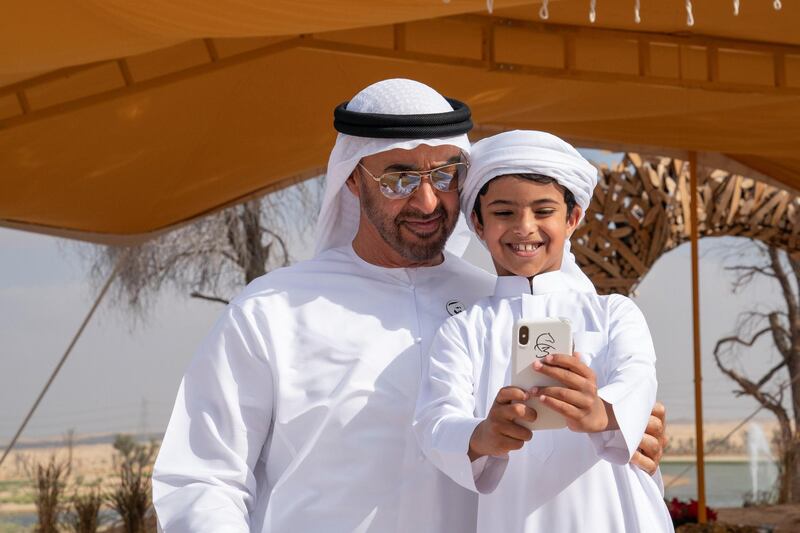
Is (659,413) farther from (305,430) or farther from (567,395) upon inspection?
(305,430)

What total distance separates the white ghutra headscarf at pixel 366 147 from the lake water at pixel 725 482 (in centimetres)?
1006

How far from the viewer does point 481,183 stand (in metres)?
2.37

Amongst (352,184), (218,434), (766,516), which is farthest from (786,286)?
(218,434)

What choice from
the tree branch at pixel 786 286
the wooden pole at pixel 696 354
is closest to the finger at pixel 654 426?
the wooden pole at pixel 696 354

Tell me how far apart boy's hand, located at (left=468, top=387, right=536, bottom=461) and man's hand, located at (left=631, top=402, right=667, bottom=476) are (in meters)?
0.34

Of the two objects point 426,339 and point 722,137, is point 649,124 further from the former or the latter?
point 426,339

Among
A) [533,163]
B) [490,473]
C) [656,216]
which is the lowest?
[490,473]

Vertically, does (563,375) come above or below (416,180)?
below

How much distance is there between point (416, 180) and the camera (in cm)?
248

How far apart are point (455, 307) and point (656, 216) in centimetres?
799

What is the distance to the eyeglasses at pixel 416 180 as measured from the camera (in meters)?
2.47

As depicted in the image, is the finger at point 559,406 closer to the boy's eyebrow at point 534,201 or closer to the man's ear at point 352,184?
the boy's eyebrow at point 534,201

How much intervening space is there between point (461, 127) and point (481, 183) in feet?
0.64

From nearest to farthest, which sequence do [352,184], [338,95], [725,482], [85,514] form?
[352,184] → [338,95] → [85,514] → [725,482]
